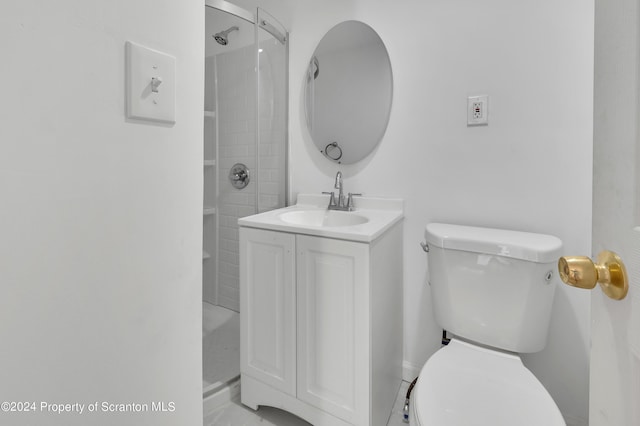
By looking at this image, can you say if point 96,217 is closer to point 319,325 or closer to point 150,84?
point 150,84

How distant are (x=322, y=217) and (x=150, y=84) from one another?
1.18m

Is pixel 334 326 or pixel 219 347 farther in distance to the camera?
pixel 219 347

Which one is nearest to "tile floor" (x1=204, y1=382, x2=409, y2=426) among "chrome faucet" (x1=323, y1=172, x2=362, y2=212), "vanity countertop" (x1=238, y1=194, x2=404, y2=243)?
"vanity countertop" (x1=238, y1=194, x2=404, y2=243)

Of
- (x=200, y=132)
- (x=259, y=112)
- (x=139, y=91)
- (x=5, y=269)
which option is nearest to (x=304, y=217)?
(x=259, y=112)

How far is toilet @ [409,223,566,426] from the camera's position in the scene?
31.0 inches

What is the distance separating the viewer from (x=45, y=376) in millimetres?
372

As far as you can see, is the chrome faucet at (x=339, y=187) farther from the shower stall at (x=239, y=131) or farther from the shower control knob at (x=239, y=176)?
the shower control knob at (x=239, y=176)

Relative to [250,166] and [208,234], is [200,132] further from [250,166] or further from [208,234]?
[208,234]

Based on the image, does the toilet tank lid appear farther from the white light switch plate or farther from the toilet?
the white light switch plate

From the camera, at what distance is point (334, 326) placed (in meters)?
1.13

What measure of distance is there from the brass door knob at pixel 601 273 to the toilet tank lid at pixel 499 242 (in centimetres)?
70

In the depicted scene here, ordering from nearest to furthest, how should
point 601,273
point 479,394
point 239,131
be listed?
point 601,273 → point 479,394 → point 239,131

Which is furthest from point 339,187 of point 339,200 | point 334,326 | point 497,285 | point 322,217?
point 497,285

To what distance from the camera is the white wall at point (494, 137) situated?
1183 millimetres
